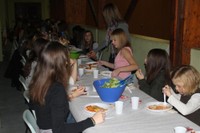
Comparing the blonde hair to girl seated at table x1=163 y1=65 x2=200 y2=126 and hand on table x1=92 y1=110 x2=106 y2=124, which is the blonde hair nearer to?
girl seated at table x1=163 y1=65 x2=200 y2=126

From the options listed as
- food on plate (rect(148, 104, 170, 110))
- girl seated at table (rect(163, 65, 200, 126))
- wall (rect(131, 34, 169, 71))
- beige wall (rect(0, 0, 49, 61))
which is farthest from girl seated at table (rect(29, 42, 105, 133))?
beige wall (rect(0, 0, 49, 61))

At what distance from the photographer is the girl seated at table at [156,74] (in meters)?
2.63

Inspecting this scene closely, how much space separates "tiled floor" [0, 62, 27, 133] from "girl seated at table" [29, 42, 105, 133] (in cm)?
186

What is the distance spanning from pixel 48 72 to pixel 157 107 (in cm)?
85

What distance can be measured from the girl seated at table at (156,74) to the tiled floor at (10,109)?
5.96ft

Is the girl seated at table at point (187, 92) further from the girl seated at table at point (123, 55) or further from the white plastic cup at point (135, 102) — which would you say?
A: the girl seated at table at point (123, 55)

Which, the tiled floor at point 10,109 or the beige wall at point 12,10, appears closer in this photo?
the tiled floor at point 10,109

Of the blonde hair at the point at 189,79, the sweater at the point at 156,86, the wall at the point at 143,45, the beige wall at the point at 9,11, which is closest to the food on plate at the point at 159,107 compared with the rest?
the blonde hair at the point at 189,79

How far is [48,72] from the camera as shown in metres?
1.90

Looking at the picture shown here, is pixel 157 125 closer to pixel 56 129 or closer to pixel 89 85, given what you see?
pixel 56 129

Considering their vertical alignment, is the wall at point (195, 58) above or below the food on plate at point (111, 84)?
above

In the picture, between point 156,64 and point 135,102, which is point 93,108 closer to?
point 135,102

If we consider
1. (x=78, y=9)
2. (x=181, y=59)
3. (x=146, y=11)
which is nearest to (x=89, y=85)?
(x=181, y=59)

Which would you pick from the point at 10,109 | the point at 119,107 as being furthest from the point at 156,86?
the point at 10,109
